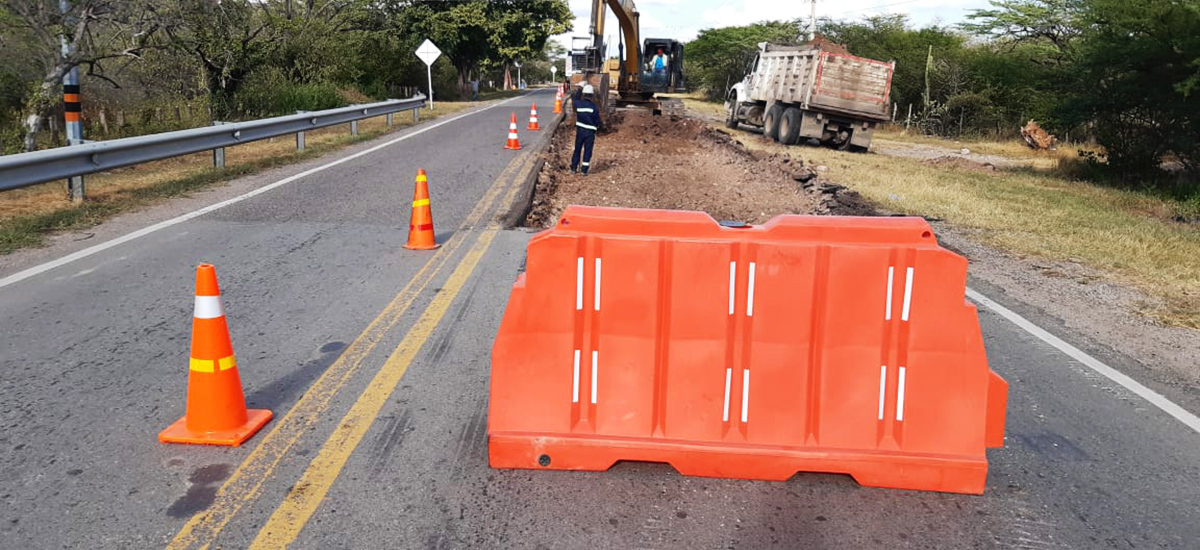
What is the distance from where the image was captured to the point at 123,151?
36.0 feet

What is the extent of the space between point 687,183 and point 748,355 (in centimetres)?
1053

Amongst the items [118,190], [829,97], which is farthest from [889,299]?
[829,97]

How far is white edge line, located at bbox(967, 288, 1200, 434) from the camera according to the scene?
4906mm

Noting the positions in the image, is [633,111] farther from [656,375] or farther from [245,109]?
[656,375]

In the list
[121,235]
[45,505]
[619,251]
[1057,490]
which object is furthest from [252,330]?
[1057,490]

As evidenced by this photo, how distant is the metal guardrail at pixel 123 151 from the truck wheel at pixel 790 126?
41.5 ft

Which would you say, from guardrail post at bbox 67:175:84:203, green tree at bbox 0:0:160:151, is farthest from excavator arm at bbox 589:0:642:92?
guardrail post at bbox 67:175:84:203

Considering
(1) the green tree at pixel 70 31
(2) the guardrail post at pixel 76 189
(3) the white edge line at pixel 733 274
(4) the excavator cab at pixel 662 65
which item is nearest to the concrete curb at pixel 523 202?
(2) the guardrail post at pixel 76 189

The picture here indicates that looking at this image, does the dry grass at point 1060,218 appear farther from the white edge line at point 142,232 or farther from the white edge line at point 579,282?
the white edge line at point 142,232

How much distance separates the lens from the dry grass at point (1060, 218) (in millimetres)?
8586

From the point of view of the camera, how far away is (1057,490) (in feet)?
12.7

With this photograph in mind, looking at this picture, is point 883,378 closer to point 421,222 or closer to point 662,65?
point 421,222

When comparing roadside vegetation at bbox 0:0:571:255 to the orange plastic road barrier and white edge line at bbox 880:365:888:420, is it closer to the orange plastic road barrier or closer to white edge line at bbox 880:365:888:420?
the orange plastic road barrier

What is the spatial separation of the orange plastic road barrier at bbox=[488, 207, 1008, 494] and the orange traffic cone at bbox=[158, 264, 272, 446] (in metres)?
1.24
